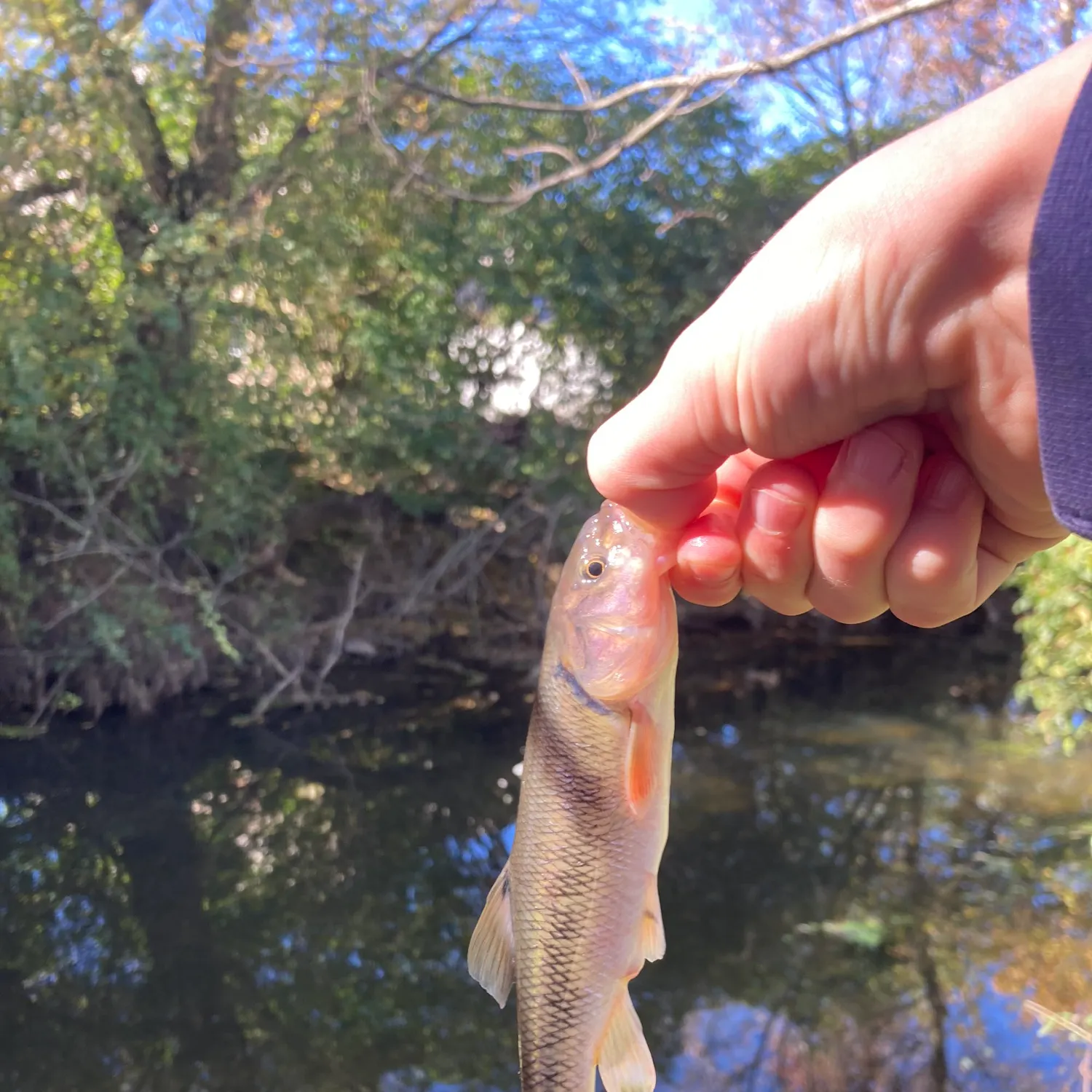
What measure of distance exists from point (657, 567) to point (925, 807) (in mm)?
5861

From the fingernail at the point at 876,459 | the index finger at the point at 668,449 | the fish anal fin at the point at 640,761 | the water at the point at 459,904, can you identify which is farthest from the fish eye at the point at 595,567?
the water at the point at 459,904

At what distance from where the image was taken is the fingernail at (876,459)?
144 centimetres

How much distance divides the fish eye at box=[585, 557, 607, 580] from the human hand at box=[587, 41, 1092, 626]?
0.41 feet

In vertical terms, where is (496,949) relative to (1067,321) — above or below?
below

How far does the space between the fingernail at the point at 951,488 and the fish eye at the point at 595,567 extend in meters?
0.62

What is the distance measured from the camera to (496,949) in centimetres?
166

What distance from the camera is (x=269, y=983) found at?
4.64 m

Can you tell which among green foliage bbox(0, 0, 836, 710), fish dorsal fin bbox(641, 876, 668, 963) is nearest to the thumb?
fish dorsal fin bbox(641, 876, 668, 963)

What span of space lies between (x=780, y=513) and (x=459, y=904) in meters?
4.57

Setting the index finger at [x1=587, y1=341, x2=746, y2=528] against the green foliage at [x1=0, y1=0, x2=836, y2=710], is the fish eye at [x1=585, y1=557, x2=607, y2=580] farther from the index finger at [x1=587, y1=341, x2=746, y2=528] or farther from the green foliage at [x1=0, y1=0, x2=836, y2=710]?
the green foliage at [x1=0, y1=0, x2=836, y2=710]

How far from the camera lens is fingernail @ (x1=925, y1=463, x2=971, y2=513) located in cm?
150

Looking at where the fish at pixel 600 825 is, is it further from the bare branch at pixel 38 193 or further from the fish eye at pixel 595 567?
the bare branch at pixel 38 193

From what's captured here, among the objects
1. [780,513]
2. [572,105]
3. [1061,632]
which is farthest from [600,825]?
[572,105]

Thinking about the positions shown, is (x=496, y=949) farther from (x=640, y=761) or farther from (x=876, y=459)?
(x=876, y=459)
